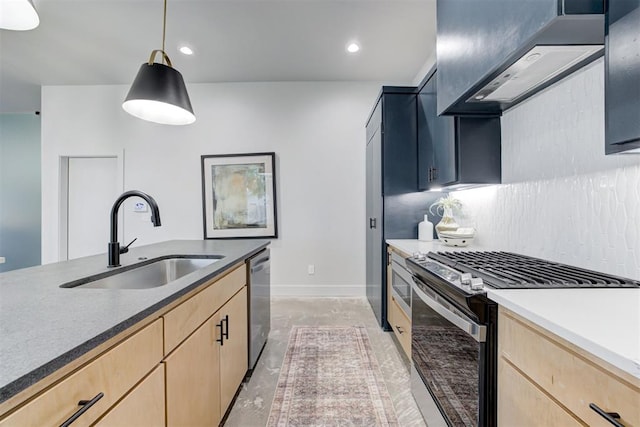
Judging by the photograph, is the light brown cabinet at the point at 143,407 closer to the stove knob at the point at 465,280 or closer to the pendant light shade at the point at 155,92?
the stove knob at the point at 465,280

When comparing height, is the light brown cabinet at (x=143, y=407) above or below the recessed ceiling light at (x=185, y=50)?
below

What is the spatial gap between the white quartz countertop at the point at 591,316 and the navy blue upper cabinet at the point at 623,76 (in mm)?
475

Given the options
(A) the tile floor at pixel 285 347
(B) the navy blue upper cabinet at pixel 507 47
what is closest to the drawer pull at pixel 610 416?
(B) the navy blue upper cabinet at pixel 507 47

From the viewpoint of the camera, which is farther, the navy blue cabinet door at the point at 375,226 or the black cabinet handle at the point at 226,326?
the navy blue cabinet door at the point at 375,226

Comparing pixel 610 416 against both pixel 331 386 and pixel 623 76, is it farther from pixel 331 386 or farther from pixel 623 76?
pixel 331 386

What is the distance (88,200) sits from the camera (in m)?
4.42

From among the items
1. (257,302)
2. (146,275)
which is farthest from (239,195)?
(146,275)

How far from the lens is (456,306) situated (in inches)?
45.3

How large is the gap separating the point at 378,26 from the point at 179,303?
3141 millimetres

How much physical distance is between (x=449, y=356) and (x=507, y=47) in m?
1.31

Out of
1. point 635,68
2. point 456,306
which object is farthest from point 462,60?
point 456,306

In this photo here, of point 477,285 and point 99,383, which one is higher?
point 477,285

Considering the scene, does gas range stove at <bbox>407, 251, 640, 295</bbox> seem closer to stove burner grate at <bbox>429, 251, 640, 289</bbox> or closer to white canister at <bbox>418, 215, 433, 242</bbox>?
stove burner grate at <bbox>429, 251, 640, 289</bbox>

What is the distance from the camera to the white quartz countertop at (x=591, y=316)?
0.57m
